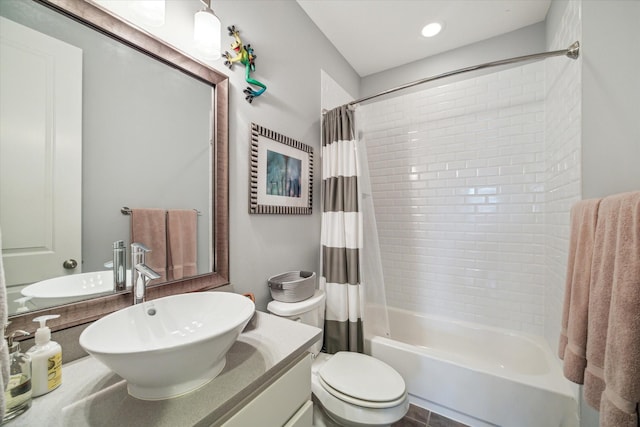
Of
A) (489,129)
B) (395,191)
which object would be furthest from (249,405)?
(489,129)

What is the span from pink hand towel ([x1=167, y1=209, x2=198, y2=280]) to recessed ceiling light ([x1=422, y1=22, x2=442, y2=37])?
2.13 m

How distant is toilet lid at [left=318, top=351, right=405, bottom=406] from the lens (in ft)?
3.65

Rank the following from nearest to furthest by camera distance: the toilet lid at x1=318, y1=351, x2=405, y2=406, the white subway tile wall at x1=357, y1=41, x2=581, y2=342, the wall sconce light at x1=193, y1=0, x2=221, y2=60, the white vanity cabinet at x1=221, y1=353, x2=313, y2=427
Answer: the white vanity cabinet at x1=221, y1=353, x2=313, y2=427
the wall sconce light at x1=193, y1=0, x2=221, y2=60
the toilet lid at x1=318, y1=351, x2=405, y2=406
the white subway tile wall at x1=357, y1=41, x2=581, y2=342

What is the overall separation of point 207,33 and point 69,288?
3.49 ft

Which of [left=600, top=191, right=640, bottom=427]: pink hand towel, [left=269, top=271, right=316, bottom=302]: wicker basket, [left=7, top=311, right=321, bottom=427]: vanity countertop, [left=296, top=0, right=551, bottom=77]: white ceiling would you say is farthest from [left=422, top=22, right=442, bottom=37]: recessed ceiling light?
[left=7, top=311, right=321, bottom=427]: vanity countertop

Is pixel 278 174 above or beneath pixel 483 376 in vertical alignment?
above

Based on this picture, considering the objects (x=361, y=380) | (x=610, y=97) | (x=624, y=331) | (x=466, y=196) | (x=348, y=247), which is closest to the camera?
(x=624, y=331)

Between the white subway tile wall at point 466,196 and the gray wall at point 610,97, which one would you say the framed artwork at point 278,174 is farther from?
the gray wall at point 610,97

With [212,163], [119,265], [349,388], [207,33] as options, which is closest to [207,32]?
[207,33]

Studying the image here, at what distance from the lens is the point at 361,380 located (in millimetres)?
1213

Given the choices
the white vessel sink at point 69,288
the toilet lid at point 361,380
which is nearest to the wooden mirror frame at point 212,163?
the white vessel sink at point 69,288

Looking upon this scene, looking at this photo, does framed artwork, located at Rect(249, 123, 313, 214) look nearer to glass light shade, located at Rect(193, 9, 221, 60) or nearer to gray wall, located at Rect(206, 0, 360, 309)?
gray wall, located at Rect(206, 0, 360, 309)

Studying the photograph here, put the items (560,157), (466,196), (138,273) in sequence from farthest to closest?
(466,196), (560,157), (138,273)

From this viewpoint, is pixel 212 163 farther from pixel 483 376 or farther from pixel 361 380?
pixel 483 376
